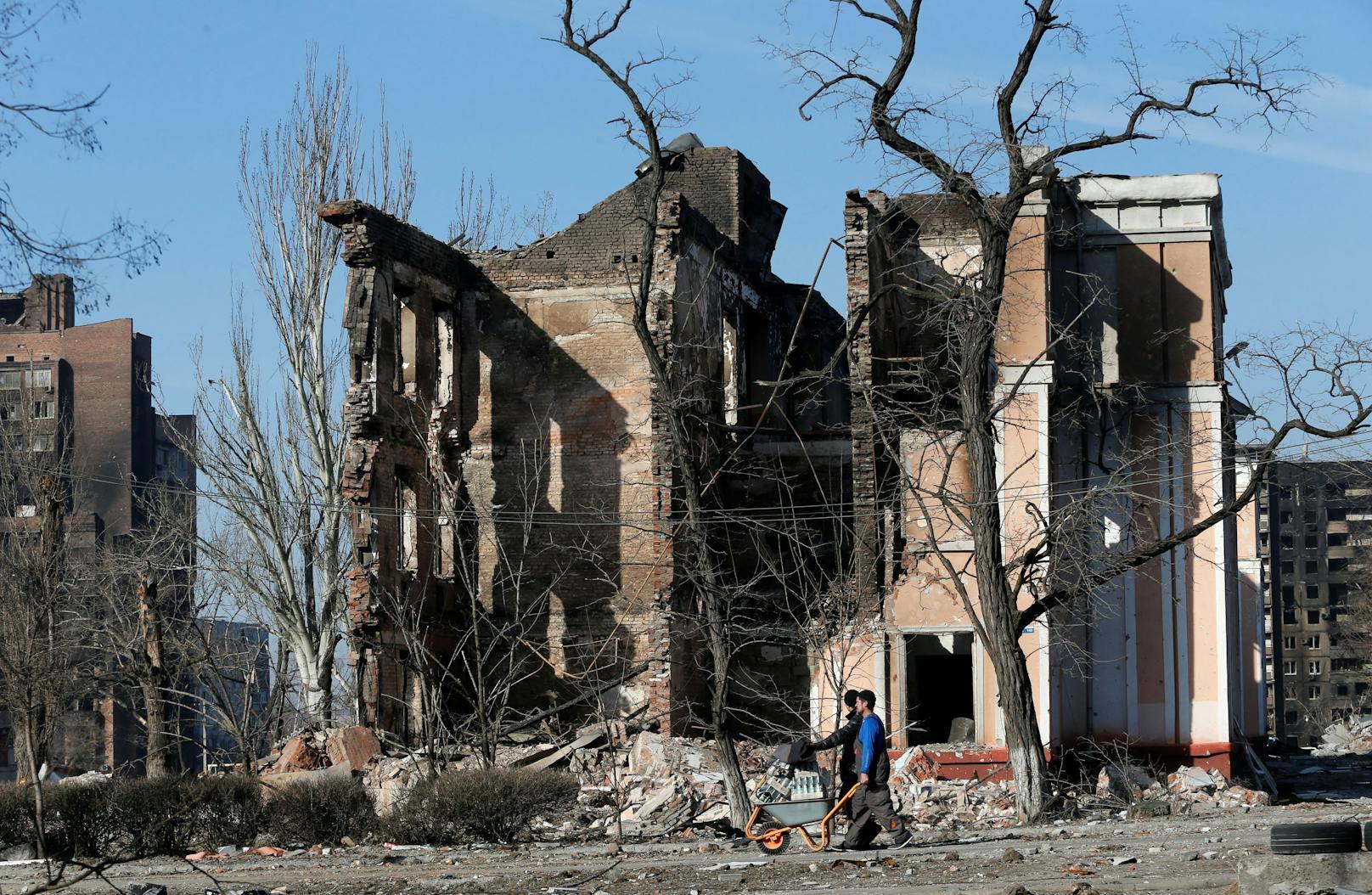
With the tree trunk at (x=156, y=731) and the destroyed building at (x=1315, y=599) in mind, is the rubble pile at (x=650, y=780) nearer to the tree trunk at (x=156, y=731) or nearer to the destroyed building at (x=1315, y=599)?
the tree trunk at (x=156, y=731)

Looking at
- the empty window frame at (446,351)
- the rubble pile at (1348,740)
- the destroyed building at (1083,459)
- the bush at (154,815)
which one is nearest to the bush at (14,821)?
the bush at (154,815)

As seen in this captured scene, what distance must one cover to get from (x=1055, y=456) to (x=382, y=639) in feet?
33.3

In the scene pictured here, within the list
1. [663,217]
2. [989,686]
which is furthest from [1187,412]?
[663,217]

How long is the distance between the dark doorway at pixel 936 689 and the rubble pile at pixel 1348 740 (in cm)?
1178

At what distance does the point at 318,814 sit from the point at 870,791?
6.78 meters

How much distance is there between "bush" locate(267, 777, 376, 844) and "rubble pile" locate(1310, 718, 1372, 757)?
78.0ft

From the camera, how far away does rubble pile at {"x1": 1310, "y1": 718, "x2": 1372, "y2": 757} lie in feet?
119

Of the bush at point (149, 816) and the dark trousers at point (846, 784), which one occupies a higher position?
the dark trousers at point (846, 784)

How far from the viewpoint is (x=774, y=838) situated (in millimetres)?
14328

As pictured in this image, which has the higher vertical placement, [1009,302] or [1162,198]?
[1162,198]

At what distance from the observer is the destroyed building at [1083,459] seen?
22312 millimetres

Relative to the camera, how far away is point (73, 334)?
209 ft

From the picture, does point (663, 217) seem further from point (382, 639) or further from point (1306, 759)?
point (1306, 759)

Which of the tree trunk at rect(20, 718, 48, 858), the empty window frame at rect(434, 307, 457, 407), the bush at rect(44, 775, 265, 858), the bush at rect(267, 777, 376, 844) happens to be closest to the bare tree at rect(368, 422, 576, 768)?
the empty window frame at rect(434, 307, 457, 407)
